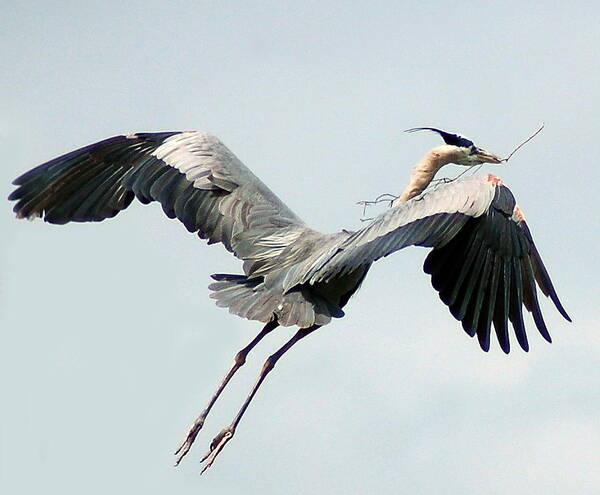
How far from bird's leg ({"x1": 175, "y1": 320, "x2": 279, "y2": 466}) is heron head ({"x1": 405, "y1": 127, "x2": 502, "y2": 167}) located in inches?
90.3

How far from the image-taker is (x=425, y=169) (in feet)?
46.4

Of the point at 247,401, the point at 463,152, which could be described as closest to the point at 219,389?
the point at 247,401

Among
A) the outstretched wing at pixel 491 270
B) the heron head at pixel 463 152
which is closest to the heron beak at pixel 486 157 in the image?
the heron head at pixel 463 152

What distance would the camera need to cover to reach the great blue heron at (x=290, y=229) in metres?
12.4

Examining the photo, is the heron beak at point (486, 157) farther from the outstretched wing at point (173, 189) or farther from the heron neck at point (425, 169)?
the outstretched wing at point (173, 189)

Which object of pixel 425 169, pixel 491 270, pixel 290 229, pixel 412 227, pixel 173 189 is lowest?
pixel 491 270

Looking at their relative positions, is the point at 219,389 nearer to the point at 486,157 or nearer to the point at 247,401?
the point at 247,401

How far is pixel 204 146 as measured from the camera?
1433 centimetres

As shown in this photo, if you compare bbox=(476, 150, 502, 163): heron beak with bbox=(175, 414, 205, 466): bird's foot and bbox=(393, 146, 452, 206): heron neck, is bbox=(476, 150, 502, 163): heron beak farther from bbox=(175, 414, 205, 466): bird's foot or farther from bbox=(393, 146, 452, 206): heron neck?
bbox=(175, 414, 205, 466): bird's foot

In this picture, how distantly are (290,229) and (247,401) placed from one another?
64.8 inches

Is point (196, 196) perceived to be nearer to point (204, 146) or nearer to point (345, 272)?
point (204, 146)

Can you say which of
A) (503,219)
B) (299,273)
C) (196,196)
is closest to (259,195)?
(196,196)

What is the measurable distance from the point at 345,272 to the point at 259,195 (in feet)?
6.20

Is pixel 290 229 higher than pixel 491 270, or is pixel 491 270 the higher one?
pixel 290 229
